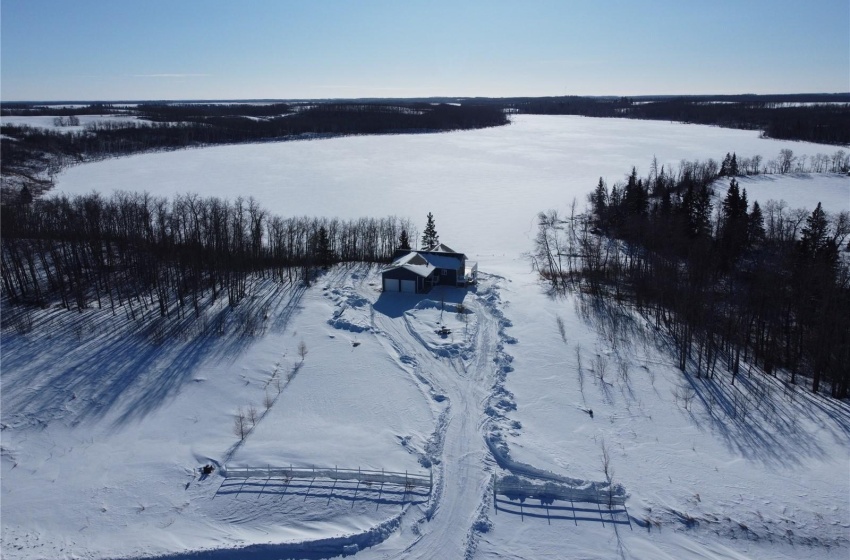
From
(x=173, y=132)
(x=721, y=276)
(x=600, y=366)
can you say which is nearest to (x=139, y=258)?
(x=600, y=366)

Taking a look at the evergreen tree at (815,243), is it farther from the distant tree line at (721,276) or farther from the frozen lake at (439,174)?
the frozen lake at (439,174)

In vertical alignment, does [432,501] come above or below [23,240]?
below

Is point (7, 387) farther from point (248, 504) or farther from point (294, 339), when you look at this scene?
point (248, 504)

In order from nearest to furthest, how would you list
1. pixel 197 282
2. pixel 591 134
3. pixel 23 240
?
pixel 197 282 → pixel 23 240 → pixel 591 134

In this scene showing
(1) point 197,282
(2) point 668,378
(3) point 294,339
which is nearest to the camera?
(2) point 668,378

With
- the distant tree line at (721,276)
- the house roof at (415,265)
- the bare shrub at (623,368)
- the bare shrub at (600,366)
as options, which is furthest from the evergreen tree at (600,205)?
the bare shrub at (600,366)

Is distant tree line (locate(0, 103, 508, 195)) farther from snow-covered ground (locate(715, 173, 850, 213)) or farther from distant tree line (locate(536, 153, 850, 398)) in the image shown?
snow-covered ground (locate(715, 173, 850, 213))

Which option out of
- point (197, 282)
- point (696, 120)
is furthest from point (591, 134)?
point (197, 282)

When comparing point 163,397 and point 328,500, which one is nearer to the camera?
point 328,500
